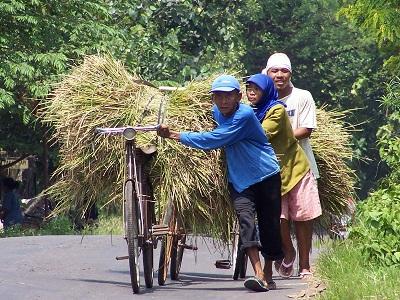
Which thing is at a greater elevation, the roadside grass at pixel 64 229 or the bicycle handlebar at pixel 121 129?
the roadside grass at pixel 64 229

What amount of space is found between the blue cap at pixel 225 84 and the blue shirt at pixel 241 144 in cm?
18

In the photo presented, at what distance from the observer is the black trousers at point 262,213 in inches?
334

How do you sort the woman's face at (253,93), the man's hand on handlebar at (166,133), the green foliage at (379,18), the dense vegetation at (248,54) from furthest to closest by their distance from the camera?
1. the green foliage at (379,18)
2. the dense vegetation at (248,54)
3. the woman's face at (253,93)
4. the man's hand on handlebar at (166,133)

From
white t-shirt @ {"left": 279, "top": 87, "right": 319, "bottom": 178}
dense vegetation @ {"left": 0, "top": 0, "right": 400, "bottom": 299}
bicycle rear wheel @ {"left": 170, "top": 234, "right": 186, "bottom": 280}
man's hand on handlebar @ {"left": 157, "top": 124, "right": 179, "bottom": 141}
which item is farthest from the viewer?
white t-shirt @ {"left": 279, "top": 87, "right": 319, "bottom": 178}

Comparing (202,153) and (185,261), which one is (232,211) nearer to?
(202,153)

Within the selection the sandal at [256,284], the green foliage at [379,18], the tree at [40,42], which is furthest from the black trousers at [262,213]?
the tree at [40,42]

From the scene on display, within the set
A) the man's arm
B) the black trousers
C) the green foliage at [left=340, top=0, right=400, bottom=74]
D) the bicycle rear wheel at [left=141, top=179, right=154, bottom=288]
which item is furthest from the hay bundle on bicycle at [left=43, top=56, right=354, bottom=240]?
the green foliage at [left=340, top=0, right=400, bottom=74]

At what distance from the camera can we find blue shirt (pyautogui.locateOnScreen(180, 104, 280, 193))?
27.4 ft

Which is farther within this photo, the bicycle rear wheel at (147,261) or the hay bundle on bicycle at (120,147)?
the hay bundle on bicycle at (120,147)

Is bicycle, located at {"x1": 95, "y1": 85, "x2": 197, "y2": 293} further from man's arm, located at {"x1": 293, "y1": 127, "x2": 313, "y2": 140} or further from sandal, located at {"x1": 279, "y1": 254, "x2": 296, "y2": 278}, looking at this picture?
man's arm, located at {"x1": 293, "y1": 127, "x2": 313, "y2": 140}

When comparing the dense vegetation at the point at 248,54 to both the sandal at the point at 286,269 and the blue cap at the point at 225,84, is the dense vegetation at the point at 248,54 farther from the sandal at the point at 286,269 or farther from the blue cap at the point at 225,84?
the blue cap at the point at 225,84

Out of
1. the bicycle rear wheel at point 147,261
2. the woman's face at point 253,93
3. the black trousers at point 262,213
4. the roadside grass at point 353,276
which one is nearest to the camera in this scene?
the roadside grass at point 353,276

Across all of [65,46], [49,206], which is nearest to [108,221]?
[65,46]

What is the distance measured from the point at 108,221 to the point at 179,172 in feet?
28.3
